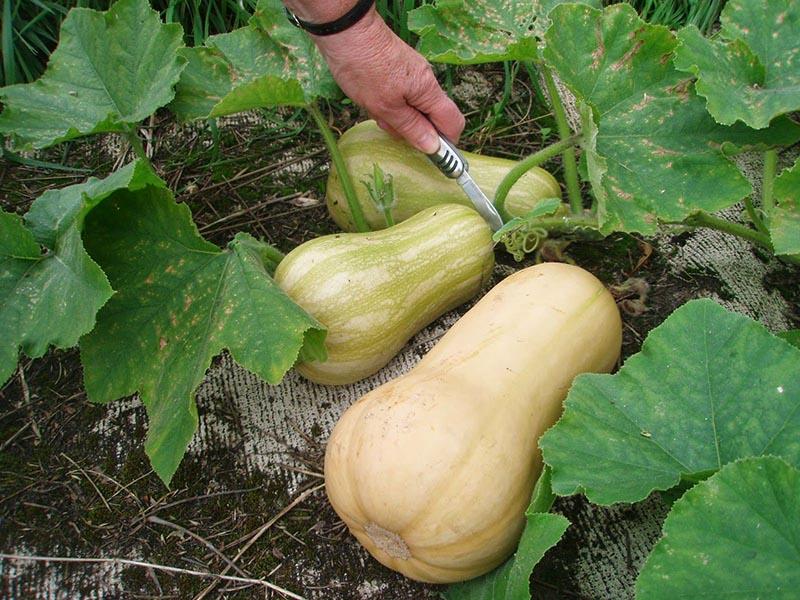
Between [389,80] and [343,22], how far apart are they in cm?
17

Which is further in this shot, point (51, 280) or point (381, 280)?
point (381, 280)

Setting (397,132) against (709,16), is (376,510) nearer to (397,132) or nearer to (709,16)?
(397,132)

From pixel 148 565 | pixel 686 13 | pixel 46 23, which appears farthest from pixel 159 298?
pixel 686 13

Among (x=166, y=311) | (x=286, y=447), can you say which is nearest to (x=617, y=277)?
(x=286, y=447)

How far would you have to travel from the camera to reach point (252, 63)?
6.77 feet

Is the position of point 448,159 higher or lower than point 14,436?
higher

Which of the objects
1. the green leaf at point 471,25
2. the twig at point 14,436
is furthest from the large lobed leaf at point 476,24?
the twig at point 14,436

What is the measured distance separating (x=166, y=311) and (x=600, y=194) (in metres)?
1.00

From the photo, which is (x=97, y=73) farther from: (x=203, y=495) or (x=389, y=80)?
(x=203, y=495)

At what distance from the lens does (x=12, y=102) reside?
6.23 feet

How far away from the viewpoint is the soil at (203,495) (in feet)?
5.46

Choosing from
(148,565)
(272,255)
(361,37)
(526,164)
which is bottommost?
(148,565)

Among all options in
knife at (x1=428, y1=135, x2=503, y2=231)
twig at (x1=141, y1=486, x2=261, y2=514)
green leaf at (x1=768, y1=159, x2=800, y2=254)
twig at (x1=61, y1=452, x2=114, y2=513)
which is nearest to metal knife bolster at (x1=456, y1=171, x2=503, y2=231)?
knife at (x1=428, y1=135, x2=503, y2=231)

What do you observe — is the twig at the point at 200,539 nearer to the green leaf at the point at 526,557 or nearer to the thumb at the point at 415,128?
the green leaf at the point at 526,557
